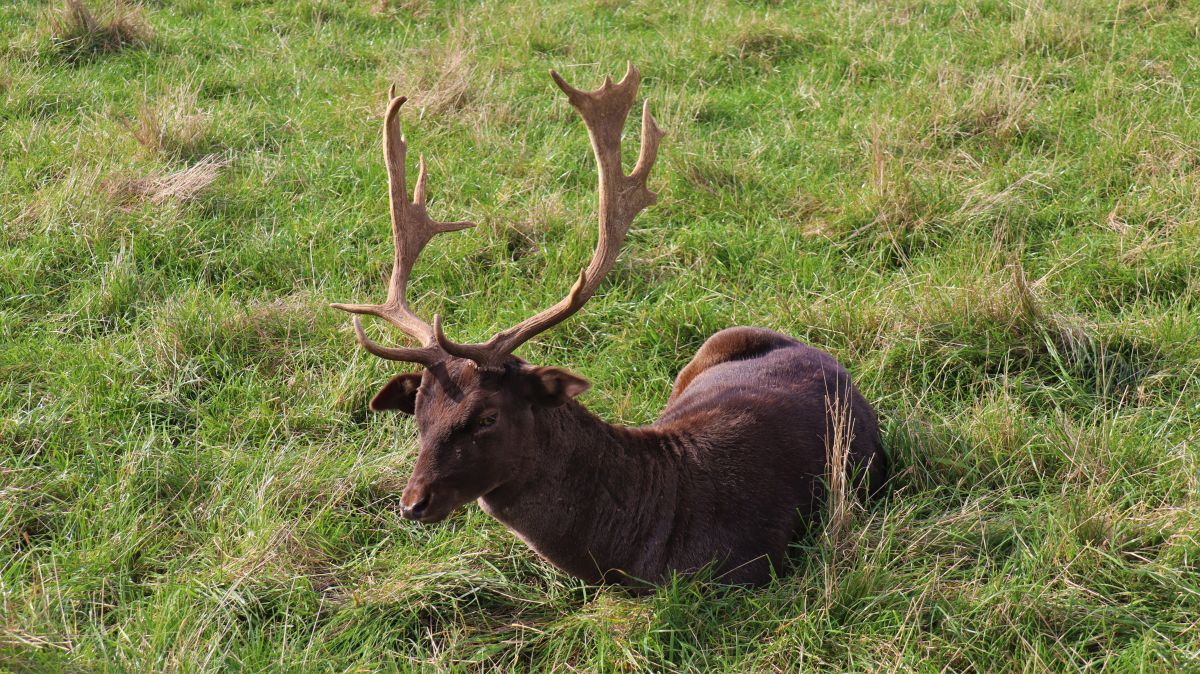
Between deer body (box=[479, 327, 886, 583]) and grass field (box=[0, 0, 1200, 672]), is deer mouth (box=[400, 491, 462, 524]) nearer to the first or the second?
deer body (box=[479, 327, 886, 583])

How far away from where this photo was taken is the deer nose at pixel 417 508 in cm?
329

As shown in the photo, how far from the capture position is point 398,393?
3.66 metres

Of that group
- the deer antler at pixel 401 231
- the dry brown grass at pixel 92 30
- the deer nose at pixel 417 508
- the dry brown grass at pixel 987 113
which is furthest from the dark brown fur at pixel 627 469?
the dry brown grass at pixel 92 30

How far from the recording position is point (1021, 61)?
7195mm

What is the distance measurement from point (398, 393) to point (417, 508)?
49 cm

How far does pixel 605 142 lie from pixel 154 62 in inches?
212

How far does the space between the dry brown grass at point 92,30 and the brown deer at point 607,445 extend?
17.2 feet

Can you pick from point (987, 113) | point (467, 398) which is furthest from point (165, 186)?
point (987, 113)

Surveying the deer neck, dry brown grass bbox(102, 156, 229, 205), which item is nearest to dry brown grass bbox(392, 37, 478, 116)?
dry brown grass bbox(102, 156, 229, 205)

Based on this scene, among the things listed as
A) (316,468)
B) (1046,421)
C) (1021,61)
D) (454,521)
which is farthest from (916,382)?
(1021,61)

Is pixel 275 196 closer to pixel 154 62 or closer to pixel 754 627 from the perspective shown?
pixel 154 62

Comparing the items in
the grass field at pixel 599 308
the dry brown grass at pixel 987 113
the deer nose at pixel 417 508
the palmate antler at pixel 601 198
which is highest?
the palmate antler at pixel 601 198

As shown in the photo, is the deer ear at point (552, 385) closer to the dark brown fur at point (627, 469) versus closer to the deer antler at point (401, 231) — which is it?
the dark brown fur at point (627, 469)

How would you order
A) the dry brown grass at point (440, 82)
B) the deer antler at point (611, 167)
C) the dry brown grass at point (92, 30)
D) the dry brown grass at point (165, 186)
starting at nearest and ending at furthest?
the deer antler at point (611, 167), the dry brown grass at point (165, 186), the dry brown grass at point (440, 82), the dry brown grass at point (92, 30)
